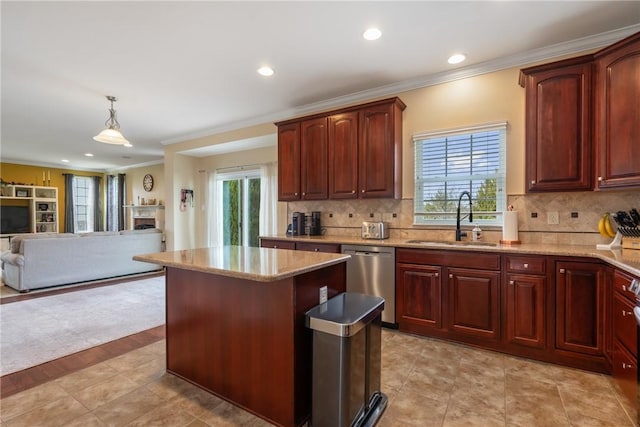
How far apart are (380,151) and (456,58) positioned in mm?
1144

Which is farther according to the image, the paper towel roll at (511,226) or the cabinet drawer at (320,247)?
the cabinet drawer at (320,247)

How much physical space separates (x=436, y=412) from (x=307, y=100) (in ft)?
12.0

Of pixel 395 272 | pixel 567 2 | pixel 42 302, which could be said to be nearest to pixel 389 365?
pixel 395 272

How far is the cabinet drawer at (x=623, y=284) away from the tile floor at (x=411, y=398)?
2.26 feet

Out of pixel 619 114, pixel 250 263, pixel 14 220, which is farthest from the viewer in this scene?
pixel 14 220

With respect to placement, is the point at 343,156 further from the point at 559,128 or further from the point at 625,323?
the point at 625,323

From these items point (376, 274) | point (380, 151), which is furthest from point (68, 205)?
point (376, 274)

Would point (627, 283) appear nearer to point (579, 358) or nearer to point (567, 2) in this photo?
point (579, 358)

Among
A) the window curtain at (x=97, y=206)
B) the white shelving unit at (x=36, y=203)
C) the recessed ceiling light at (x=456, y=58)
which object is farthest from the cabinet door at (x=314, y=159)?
the window curtain at (x=97, y=206)

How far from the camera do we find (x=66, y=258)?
488 centimetres

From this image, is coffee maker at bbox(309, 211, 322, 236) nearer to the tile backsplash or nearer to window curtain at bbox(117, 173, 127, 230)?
the tile backsplash

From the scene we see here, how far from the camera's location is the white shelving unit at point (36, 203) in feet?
27.1

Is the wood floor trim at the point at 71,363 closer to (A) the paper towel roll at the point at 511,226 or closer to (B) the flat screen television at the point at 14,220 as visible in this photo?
(A) the paper towel roll at the point at 511,226

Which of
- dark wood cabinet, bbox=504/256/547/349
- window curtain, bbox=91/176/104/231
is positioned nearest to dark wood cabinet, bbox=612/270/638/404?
dark wood cabinet, bbox=504/256/547/349
